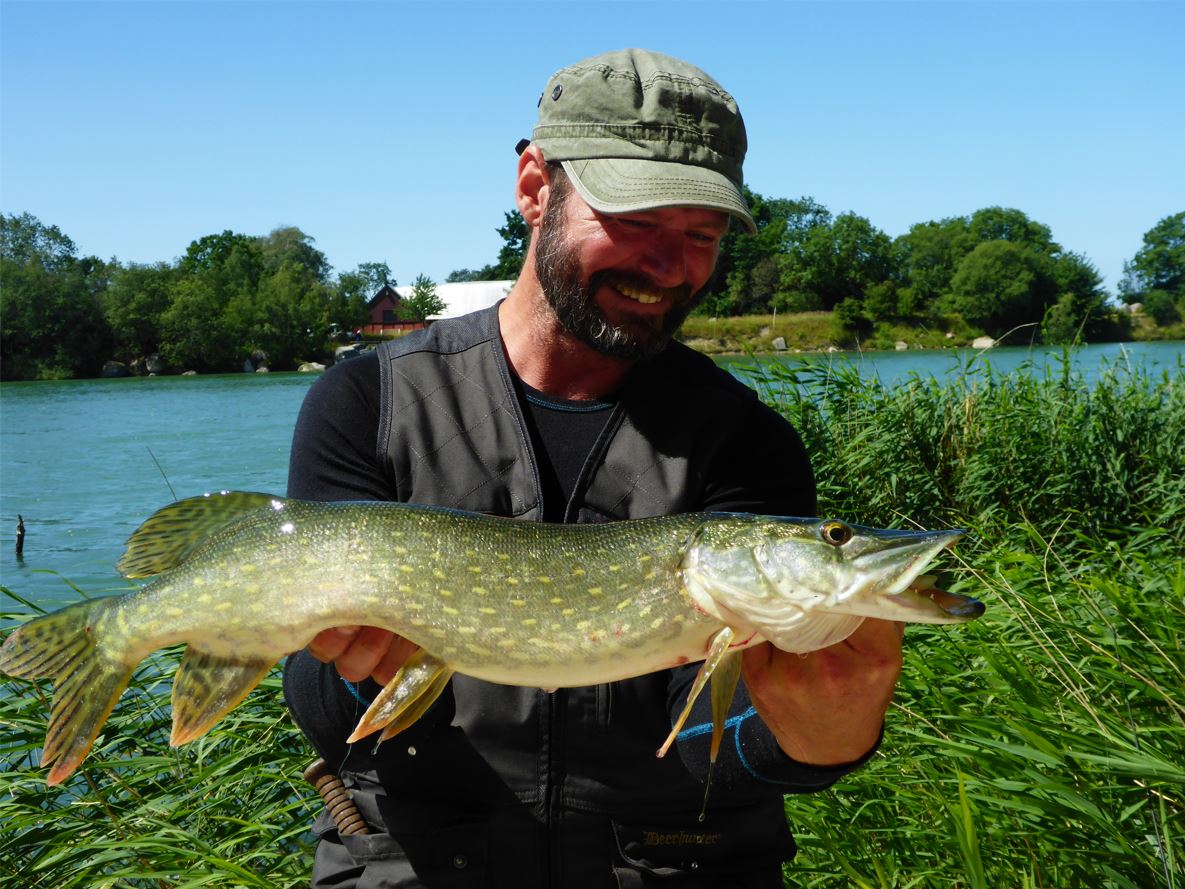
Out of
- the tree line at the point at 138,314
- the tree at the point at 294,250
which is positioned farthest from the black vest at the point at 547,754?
the tree at the point at 294,250

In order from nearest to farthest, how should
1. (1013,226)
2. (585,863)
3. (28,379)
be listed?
(585,863) → (28,379) → (1013,226)

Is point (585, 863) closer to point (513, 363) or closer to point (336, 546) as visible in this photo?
point (336, 546)

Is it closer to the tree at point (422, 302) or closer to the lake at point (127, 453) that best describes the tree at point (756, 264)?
the lake at point (127, 453)

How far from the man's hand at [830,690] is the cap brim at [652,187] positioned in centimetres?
104

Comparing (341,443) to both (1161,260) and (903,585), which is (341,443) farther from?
(1161,260)

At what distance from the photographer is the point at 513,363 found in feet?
8.59

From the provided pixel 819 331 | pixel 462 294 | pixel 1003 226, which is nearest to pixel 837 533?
pixel 819 331

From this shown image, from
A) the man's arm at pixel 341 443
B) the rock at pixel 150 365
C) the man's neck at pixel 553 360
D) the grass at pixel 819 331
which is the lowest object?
the rock at pixel 150 365

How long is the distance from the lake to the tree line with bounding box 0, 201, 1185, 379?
15.9 m

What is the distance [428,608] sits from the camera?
1.94m

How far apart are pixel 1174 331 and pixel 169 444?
37.6 meters

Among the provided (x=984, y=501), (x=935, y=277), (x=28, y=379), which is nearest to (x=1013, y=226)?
(x=935, y=277)

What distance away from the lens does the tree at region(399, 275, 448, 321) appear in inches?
2982

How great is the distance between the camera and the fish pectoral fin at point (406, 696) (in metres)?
1.86
